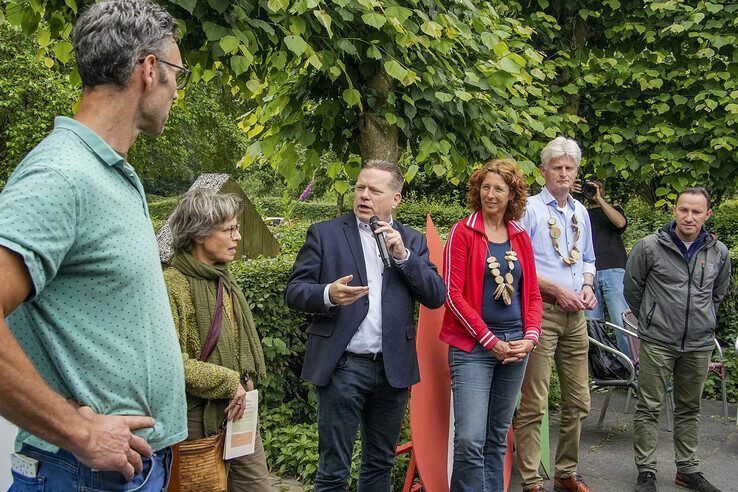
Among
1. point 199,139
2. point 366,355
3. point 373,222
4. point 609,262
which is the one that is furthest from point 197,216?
point 199,139

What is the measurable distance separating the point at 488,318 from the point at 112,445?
2977 millimetres

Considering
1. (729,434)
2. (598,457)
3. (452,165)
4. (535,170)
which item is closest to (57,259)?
(452,165)

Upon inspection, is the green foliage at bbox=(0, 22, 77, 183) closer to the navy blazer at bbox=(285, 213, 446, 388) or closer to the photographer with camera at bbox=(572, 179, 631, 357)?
the photographer with camera at bbox=(572, 179, 631, 357)

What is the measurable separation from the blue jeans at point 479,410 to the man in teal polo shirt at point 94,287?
256 cm

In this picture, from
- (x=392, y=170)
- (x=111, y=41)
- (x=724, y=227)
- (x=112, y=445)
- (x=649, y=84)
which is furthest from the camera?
(x=724, y=227)

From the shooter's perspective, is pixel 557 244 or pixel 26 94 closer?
pixel 557 244

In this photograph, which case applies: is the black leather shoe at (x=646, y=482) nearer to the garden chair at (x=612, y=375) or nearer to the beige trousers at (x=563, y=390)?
the beige trousers at (x=563, y=390)

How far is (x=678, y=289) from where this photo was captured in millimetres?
5445

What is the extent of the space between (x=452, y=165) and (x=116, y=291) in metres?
4.11

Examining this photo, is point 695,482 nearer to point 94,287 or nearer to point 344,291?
point 344,291

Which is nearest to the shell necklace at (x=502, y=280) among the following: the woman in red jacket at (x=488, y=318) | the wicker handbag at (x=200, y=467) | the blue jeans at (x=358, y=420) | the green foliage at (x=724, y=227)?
the woman in red jacket at (x=488, y=318)

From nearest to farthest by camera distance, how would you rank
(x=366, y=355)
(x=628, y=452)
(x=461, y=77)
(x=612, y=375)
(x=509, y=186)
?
(x=366, y=355), (x=509, y=186), (x=461, y=77), (x=628, y=452), (x=612, y=375)

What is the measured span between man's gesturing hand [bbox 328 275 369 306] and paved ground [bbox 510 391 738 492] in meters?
2.45

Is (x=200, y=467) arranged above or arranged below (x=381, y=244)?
below
